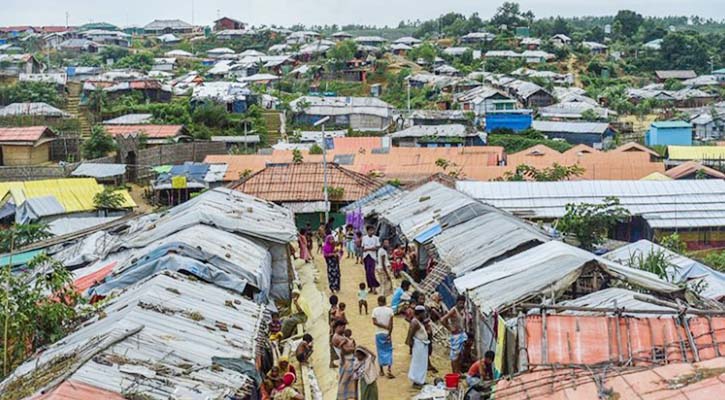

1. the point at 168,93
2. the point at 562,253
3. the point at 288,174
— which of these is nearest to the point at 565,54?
the point at 168,93

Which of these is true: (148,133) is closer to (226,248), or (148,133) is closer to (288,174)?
(288,174)

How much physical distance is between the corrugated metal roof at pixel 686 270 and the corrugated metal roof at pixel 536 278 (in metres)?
3.87

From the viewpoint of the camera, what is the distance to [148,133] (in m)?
36.6

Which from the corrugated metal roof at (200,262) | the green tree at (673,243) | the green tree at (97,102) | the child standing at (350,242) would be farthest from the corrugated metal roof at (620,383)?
the green tree at (97,102)

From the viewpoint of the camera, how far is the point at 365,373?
8.95m

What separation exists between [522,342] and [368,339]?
4145 mm

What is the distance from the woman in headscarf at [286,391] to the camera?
8.81 metres

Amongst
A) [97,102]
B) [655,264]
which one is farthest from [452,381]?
[97,102]

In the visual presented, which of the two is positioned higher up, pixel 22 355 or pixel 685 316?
pixel 685 316

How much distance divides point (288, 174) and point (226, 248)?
11254 mm

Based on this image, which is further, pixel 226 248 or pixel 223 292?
pixel 226 248

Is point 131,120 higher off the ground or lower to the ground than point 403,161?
higher

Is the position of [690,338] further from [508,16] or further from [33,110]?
[508,16]

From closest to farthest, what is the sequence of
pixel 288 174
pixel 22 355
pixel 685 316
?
pixel 685 316
pixel 22 355
pixel 288 174
